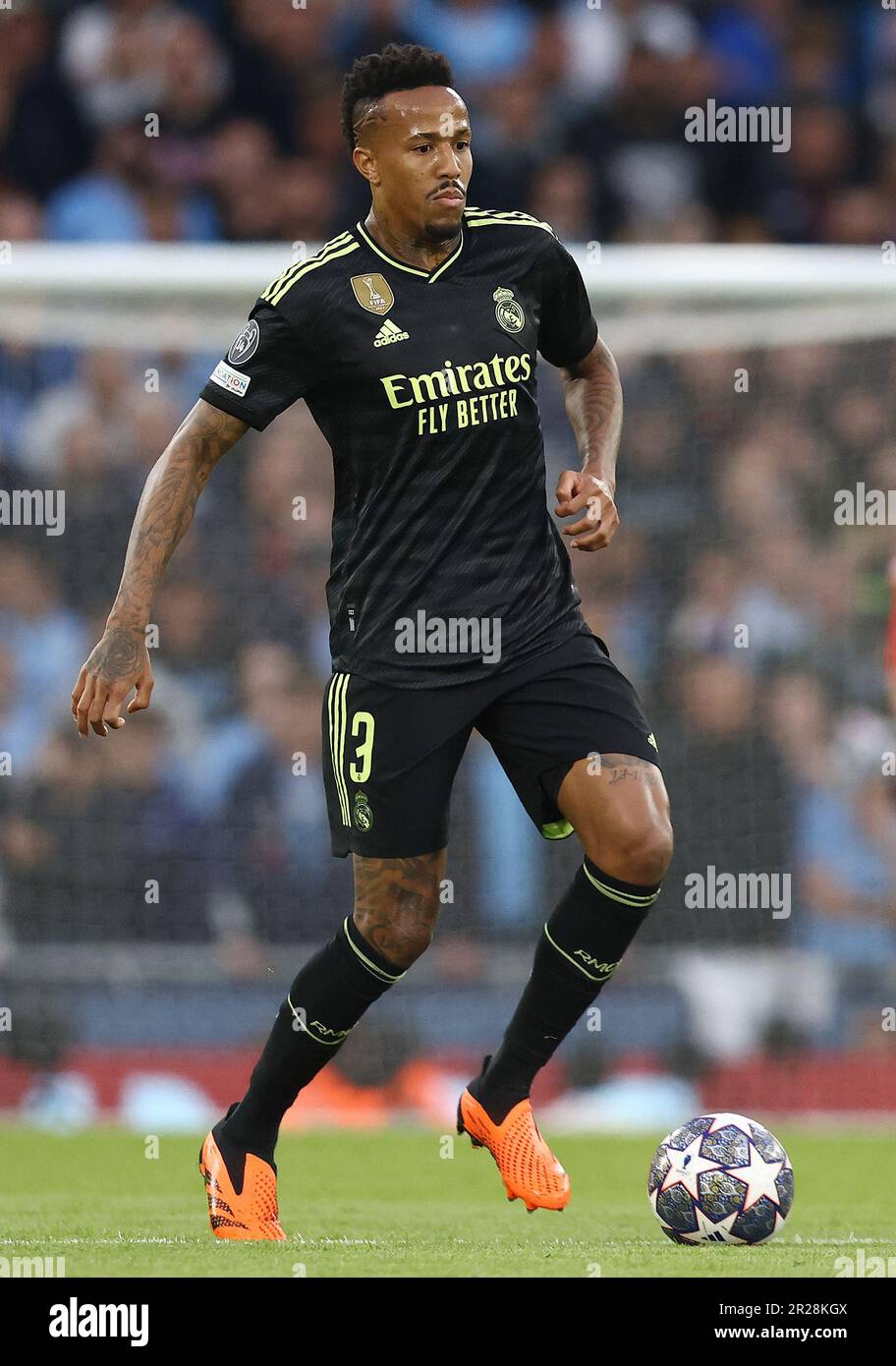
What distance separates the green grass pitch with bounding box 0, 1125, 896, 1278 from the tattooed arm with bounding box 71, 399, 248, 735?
117cm

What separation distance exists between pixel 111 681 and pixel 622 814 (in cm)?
116

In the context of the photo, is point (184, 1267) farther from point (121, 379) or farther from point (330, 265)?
point (121, 379)

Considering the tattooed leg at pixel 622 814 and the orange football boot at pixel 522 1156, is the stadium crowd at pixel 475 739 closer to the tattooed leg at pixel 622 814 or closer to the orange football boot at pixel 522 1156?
the orange football boot at pixel 522 1156

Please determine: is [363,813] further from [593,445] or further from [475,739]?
[475,739]

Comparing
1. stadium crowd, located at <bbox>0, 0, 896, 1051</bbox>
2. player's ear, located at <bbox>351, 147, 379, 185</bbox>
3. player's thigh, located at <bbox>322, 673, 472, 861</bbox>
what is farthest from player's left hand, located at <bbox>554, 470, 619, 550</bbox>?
stadium crowd, located at <bbox>0, 0, 896, 1051</bbox>

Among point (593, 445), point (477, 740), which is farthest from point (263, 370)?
point (477, 740)

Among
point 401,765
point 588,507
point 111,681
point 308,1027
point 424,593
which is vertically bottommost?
point 308,1027

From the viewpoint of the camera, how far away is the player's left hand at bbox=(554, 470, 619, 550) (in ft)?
14.7

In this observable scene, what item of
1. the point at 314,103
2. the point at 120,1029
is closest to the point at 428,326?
the point at 120,1029

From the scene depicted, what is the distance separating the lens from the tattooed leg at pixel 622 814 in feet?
14.9

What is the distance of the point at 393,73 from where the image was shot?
4.72 m

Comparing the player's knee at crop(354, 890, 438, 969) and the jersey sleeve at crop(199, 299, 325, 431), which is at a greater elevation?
the jersey sleeve at crop(199, 299, 325, 431)

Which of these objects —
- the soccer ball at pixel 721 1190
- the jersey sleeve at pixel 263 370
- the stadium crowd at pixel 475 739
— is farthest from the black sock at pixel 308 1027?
the stadium crowd at pixel 475 739

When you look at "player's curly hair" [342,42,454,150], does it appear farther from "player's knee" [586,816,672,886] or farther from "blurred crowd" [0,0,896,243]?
"blurred crowd" [0,0,896,243]
